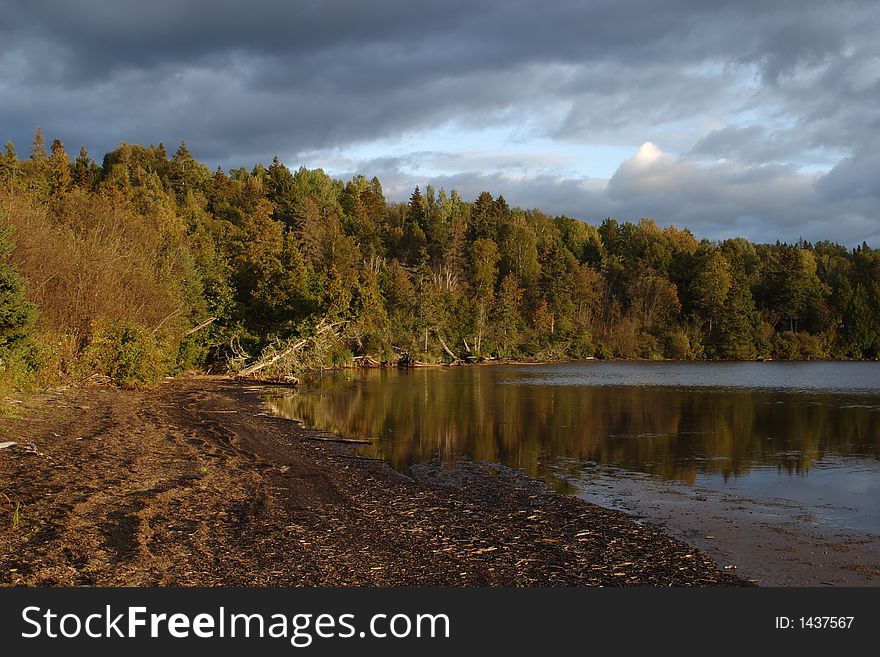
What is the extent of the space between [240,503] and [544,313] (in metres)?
77.8

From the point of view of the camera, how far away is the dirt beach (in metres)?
7.89

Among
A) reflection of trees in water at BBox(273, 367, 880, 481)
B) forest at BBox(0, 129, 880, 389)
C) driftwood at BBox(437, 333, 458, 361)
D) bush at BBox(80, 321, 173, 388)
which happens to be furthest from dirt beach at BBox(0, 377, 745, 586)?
driftwood at BBox(437, 333, 458, 361)

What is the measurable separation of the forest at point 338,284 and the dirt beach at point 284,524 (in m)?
9.58

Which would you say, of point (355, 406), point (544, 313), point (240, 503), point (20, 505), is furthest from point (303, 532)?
point (544, 313)

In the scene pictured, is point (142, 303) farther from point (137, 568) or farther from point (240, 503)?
point (137, 568)

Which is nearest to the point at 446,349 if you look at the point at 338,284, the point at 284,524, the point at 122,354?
the point at 338,284

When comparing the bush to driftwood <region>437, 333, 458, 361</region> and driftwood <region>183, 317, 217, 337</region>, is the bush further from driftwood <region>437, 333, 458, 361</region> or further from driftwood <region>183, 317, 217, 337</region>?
driftwood <region>437, 333, 458, 361</region>

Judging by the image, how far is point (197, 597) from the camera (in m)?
6.91

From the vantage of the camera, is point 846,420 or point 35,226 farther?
point 846,420

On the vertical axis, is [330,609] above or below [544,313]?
below

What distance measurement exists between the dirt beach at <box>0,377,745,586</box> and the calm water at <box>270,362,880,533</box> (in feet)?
10.4

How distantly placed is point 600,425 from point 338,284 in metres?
22.1

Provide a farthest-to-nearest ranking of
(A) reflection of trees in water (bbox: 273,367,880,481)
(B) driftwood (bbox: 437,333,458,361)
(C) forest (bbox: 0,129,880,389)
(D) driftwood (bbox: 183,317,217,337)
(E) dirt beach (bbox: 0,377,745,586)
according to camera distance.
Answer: (B) driftwood (bbox: 437,333,458,361) < (D) driftwood (bbox: 183,317,217,337) < (C) forest (bbox: 0,129,880,389) < (A) reflection of trees in water (bbox: 273,367,880,481) < (E) dirt beach (bbox: 0,377,745,586)

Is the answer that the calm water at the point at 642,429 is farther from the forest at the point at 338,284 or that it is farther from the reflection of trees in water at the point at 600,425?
the forest at the point at 338,284
